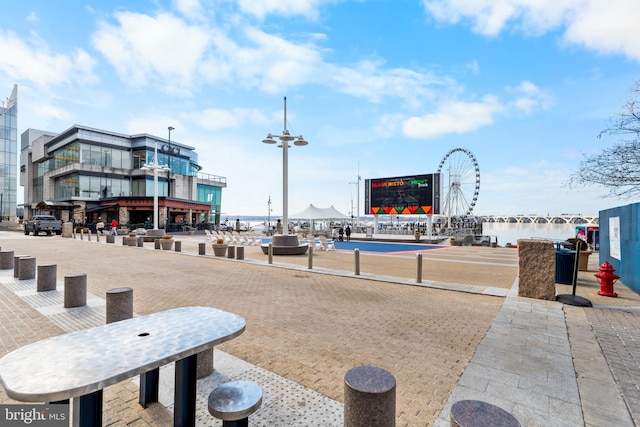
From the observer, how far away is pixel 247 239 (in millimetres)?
23859

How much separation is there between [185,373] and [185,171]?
60.7 meters

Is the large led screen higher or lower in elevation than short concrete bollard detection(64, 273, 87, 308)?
higher

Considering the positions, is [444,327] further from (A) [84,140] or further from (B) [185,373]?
(A) [84,140]

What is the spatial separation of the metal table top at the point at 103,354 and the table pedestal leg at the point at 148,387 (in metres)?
0.59

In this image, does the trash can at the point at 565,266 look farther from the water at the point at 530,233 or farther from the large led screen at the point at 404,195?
the large led screen at the point at 404,195

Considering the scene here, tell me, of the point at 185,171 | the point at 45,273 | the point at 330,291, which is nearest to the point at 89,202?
the point at 185,171

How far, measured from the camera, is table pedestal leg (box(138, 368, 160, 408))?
9.87 ft

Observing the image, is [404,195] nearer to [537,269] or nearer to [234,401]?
[537,269]

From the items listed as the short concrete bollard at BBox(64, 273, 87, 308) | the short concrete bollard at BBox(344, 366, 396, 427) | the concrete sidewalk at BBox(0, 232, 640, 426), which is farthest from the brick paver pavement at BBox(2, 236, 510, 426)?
the short concrete bollard at BBox(64, 273, 87, 308)

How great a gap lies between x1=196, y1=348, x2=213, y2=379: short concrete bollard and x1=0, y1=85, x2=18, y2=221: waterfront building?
7801 centimetres

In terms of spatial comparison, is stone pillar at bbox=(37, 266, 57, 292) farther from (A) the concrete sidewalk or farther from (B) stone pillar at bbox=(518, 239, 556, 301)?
(B) stone pillar at bbox=(518, 239, 556, 301)

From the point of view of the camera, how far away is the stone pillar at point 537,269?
23.6 feet

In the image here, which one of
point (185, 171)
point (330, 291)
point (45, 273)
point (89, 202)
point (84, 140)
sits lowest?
point (330, 291)

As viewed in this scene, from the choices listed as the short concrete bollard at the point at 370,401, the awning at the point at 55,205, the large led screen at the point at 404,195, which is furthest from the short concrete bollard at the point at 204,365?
the awning at the point at 55,205
